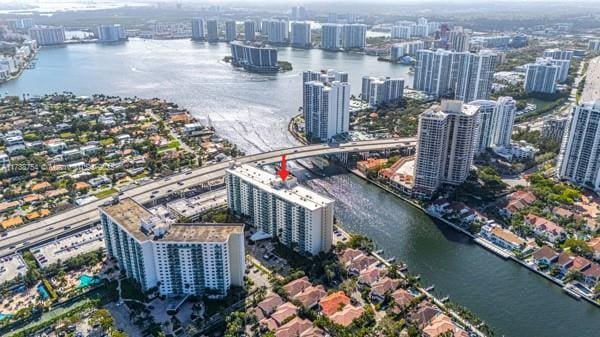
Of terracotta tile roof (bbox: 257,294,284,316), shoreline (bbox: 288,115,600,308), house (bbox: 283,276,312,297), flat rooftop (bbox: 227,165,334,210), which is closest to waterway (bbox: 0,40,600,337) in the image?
shoreline (bbox: 288,115,600,308)

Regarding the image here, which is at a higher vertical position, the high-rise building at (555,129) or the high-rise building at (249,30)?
the high-rise building at (249,30)

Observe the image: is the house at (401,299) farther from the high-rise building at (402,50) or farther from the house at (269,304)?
the high-rise building at (402,50)

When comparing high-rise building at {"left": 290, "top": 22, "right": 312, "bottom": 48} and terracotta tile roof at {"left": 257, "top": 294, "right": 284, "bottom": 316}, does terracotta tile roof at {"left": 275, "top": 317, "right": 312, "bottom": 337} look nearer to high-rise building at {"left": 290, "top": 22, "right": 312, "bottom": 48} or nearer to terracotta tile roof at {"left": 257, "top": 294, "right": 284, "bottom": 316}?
terracotta tile roof at {"left": 257, "top": 294, "right": 284, "bottom": 316}

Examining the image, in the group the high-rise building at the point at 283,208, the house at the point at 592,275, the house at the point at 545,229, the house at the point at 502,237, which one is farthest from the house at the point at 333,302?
the house at the point at 545,229

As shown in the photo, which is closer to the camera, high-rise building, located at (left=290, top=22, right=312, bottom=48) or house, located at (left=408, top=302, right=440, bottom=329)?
house, located at (left=408, top=302, right=440, bottom=329)

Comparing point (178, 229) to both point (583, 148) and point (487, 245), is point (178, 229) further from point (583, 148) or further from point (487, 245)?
point (583, 148)
